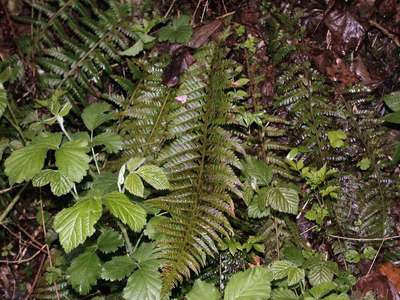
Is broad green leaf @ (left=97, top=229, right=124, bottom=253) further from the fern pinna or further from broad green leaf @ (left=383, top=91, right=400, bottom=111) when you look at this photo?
broad green leaf @ (left=383, top=91, right=400, bottom=111)

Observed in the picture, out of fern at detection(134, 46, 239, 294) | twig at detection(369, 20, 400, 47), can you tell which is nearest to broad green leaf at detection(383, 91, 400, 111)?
twig at detection(369, 20, 400, 47)

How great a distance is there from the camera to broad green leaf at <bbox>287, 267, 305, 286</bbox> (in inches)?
85.4

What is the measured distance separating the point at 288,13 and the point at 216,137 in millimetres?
1140

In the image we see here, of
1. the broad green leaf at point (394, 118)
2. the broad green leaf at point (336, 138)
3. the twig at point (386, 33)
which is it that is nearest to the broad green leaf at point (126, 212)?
the broad green leaf at point (336, 138)

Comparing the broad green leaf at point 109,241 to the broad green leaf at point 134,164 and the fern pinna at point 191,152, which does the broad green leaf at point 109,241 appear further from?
the broad green leaf at point 134,164

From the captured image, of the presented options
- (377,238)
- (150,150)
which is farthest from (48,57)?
(377,238)

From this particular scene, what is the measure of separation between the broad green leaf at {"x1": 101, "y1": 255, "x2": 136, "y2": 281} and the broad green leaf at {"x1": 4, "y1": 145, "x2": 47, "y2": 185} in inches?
19.6

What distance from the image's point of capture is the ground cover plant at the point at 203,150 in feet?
6.81

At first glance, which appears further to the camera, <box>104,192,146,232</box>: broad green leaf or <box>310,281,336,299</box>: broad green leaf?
<box>310,281,336,299</box>: broad green leaf

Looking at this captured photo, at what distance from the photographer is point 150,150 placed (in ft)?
8.29

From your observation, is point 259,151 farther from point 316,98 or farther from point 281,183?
point 316,98

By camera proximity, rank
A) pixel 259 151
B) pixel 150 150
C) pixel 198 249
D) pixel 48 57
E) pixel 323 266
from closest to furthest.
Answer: pixel 198 249 → pixel 323 266 → pixel 150 150 → pixel 259 151 → pixel 48 57

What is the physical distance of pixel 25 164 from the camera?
6.31ft

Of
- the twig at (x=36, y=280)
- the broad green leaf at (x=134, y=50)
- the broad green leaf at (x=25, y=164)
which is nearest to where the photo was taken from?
the broad green leaf at (x=25, y=164)
